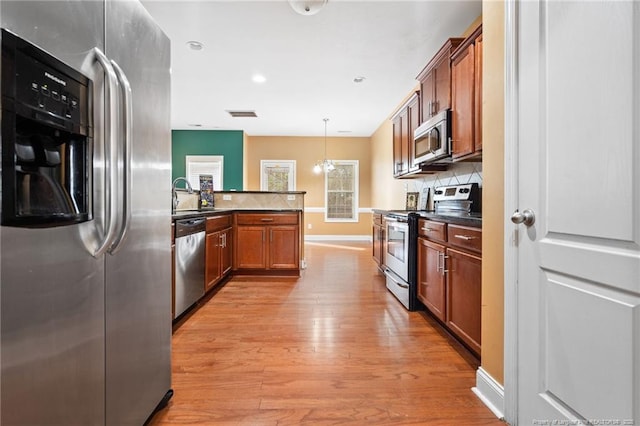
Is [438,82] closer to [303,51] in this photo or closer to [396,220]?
[396,220]

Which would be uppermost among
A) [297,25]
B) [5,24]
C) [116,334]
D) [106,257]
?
[297,25]

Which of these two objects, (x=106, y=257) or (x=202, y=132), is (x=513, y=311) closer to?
(x=106, y=257)

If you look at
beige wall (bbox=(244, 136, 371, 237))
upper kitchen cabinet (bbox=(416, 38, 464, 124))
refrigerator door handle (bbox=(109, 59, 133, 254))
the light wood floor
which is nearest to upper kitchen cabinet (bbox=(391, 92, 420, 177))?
upper kitchen cabinet (bbox=(416, 38, 464, 124))

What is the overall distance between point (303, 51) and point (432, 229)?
2.51 meters

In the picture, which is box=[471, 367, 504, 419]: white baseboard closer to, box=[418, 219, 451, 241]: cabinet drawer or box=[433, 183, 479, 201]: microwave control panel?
box=[418, 219, 451, 241]: cabinet drawer

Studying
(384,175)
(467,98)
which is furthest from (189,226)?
(384,175)

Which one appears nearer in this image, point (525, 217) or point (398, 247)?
point (525, 217)

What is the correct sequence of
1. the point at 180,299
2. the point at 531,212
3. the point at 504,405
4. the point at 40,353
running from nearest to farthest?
the point at 40,353, the point at 531,212, the point at 504,405, the point at 180,299

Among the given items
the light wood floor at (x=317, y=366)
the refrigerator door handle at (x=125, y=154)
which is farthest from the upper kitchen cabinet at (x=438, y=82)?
the refrigerator door handle at (x=125, y=154)

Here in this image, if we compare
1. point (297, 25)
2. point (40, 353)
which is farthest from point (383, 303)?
point (297, 25)

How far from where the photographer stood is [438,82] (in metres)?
2.93

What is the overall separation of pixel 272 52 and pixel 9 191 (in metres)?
3.39

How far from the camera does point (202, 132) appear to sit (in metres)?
7.50

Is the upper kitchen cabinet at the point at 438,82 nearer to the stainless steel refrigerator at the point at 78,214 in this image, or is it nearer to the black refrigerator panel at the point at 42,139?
the stainless steel refrigerator at the point at 78,214
